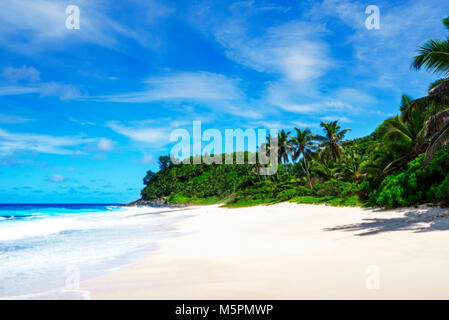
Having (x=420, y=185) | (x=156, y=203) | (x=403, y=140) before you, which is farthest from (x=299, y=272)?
(x=156, y=203)

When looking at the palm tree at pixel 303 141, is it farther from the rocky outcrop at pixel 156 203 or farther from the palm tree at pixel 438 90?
the rocky outcrop at pixel 156 203

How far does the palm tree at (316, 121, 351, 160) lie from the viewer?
39.1 m

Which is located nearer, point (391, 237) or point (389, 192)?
point (391, 237)

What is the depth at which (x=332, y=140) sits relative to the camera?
39.1 meters

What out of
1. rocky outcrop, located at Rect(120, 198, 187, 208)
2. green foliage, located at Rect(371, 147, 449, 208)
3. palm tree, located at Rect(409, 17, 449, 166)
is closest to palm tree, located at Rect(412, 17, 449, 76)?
palm tree, located at Rect(409, 17, 449, 166)

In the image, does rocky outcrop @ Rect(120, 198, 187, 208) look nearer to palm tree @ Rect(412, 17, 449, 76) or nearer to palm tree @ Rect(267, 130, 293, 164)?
palm tree @ Rect(267, 130, 293, 164)

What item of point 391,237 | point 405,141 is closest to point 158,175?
point 405,141

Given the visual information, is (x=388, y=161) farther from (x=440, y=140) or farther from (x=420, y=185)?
(x=440, y=140)

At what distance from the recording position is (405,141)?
17188mm

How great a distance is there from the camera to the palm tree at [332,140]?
39.1 metres

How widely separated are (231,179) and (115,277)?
80.0 metres
